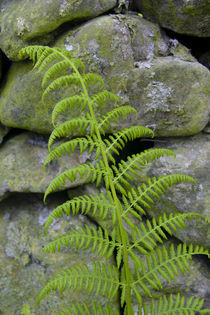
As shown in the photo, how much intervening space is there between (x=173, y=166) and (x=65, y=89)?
1.37 metres

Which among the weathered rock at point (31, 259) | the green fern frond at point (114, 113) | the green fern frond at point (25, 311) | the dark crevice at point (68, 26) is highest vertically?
the dark crevice at point (68, 26)

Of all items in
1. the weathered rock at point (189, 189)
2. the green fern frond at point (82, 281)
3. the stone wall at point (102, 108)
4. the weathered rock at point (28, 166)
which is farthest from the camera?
the weathered rock at point (28, 166)

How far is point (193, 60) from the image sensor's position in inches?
113

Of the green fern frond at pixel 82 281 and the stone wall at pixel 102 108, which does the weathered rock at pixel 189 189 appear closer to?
the stone wall at pixel 102 108

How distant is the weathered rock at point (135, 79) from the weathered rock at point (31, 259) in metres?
0.99

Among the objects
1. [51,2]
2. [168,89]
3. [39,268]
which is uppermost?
[51,2]

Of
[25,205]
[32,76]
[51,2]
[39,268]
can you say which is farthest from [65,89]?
[39,268]

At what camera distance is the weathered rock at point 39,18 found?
104 inches

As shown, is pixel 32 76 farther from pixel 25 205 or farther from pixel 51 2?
pixel 25 205

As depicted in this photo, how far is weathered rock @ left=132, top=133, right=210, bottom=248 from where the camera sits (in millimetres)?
2459

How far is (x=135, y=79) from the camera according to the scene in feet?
8.88

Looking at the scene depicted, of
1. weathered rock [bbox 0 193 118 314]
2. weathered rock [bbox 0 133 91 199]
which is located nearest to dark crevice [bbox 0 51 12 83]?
weathered rock [bbox 0 133 91 199]

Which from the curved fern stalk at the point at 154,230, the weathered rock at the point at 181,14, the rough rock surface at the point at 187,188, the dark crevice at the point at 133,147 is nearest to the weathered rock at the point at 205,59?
the weathered rock at the point at 181,14

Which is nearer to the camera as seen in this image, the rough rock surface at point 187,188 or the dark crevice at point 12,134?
the rough rock surface at point 187,188
